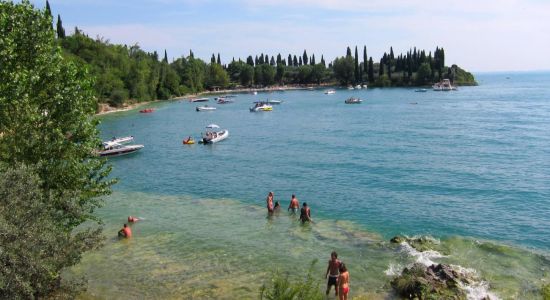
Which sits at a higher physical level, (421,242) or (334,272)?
(334,272)

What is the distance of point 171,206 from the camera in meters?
38.9

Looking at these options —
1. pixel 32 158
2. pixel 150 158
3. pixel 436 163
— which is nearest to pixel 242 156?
pixel 150 158

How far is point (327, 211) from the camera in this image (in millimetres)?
36875

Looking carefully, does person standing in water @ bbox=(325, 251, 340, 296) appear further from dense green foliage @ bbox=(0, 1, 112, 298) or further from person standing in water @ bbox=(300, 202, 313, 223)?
person standing in water @ bbox=(300, 202, 313, 223)

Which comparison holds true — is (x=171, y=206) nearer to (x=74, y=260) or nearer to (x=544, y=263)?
(x=74, y=260)

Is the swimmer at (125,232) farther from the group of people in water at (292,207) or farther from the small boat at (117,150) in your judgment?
the small boat at (117,150)

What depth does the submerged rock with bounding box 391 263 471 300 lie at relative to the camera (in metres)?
21.4

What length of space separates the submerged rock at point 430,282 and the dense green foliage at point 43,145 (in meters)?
13.5

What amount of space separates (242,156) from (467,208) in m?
31.6

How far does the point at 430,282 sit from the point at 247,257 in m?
10.1

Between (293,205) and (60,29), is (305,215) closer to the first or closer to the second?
(293,205)

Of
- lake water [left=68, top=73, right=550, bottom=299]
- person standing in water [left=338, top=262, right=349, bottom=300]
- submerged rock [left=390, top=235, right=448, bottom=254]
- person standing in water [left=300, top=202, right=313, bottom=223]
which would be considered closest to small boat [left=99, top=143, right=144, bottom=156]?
lake water [left=68, top=73, right=550, bottom=299]

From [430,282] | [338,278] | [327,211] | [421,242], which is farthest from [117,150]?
[430,282]

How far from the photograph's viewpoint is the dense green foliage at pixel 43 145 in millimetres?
14711
